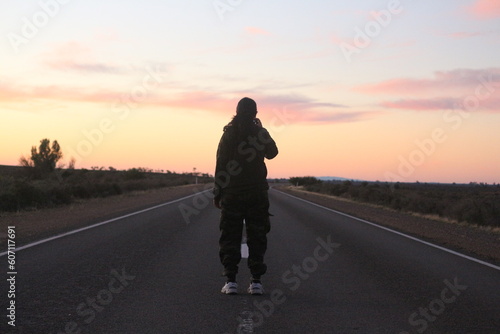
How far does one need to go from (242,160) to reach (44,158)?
200ft

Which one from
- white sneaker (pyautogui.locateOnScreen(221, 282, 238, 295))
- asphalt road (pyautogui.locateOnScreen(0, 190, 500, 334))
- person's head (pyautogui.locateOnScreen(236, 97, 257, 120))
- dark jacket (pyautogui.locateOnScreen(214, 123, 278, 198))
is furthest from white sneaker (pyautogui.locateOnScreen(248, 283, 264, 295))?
person's head (pyautogui.locateOnScreen(236, 97, 257, 120))

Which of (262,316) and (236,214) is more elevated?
(236,214)

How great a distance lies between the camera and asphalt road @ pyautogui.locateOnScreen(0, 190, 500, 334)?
552 cm

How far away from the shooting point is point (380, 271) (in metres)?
8.75

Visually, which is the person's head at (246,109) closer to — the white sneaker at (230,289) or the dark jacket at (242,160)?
the dark jacket at (242,160)

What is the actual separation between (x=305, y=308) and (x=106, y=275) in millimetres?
3101

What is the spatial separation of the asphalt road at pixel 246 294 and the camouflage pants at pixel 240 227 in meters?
0.36

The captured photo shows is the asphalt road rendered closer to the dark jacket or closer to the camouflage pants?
the camouflage pants

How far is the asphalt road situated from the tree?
47761 millimetres

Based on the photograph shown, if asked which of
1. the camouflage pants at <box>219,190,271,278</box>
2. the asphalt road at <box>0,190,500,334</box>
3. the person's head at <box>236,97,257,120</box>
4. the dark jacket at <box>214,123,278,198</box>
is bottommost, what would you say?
the asphalt road at <box>0,190,500,334</box>

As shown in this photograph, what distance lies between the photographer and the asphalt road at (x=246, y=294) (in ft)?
18.1

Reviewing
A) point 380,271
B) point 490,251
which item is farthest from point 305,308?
point 490,251

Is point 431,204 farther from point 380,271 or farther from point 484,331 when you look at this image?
point 484,331

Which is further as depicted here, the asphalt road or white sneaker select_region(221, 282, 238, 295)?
white sneaker select_region(221, 282, 238, 295)
